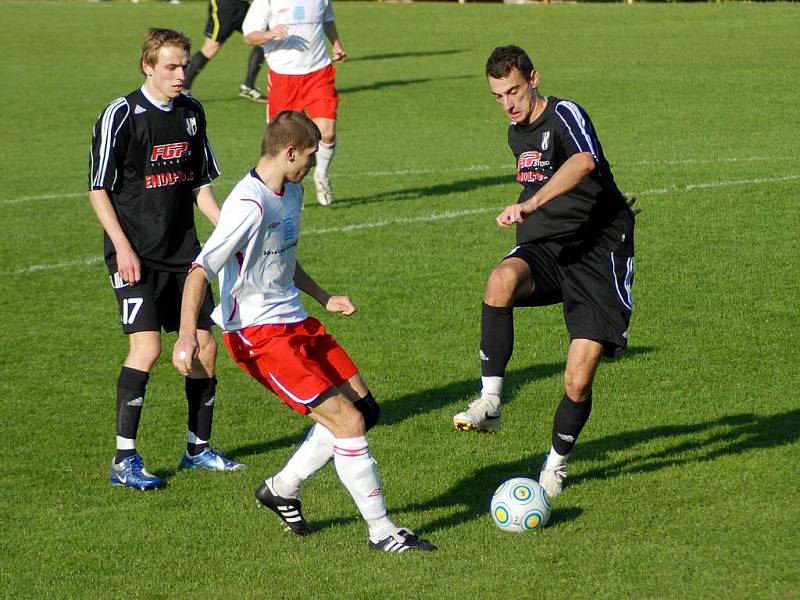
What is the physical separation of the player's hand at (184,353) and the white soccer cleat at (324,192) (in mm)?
9652

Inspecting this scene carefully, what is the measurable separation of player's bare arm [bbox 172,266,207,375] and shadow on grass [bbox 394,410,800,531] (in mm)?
1713

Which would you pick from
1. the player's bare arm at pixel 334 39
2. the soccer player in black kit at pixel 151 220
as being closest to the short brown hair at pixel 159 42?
the soccer player in black kit at pixel 151 220

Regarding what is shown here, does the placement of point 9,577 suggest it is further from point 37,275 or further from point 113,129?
point 37,275

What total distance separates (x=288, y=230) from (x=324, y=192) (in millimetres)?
9130

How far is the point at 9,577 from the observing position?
241 inches

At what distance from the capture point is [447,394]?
9.00m

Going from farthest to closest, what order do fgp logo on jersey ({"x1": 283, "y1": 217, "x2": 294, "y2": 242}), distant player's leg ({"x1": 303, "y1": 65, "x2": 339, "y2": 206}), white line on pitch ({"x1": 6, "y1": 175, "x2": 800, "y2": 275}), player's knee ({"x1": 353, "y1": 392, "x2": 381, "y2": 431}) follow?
1. distant player's leg ({"x1": 303, "y1": 65, "x2": 339, "y2": 206})
2. white line on pitch ({"x1": 6, "y1": 175, "x2": 800, "y2": 275})
3. player's knee ({"x1": 353, "y1": 392, "x2": 381, "y2": 431})
4. fgp logo on jersey ({"x1": 283, "y1": 217, "x2": 294, "y2": 242})

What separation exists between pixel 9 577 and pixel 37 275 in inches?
273

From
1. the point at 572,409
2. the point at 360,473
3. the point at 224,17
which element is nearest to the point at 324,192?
the point at 224,17

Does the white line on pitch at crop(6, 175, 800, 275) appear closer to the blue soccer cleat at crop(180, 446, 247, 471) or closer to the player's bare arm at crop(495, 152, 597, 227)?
the blue soccer cleat at crop(180, 446, 247, 471)

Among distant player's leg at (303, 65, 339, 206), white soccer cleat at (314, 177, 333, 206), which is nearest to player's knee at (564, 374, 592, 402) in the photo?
distant player's leg at (303, 65, 339, 206)

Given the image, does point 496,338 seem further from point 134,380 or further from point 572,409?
point 134,380

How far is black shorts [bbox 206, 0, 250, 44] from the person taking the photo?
22.3 metres

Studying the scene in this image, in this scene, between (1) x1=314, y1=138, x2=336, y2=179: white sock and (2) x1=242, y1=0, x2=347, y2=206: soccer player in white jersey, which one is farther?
(1) x1=314, y1=138, x2=336, y2=179: white sock
